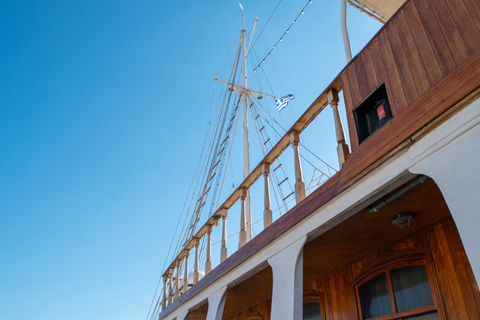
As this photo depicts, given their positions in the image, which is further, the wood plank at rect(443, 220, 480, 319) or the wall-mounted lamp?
the wall-mounted lamp

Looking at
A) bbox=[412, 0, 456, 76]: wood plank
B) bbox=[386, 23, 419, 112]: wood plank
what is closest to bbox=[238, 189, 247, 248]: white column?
bbox=[386, 23, 419, 112]: wood plank

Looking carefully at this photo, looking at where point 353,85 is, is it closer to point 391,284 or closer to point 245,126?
point 391,284

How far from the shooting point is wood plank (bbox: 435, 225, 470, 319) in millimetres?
2868

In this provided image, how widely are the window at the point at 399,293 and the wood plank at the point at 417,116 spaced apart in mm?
1326

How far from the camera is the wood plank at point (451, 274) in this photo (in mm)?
2868

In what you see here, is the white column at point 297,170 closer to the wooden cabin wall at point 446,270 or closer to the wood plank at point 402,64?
the wooden cabin wall at point 446,270

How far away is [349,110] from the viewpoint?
10.3 feet

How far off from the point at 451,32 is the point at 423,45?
8.1 inches

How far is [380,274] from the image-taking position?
3791 mm

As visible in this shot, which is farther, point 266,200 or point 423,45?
point 266,200

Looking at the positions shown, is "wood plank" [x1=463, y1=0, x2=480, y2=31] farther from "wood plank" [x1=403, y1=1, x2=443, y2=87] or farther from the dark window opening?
the dark window opening

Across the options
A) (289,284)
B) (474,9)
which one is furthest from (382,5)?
(289,284)

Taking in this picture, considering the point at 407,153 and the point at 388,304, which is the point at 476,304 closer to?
the point at 388,304

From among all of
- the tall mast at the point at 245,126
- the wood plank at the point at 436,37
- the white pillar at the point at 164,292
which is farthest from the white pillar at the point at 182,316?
the wood plank at the point at 436,37
